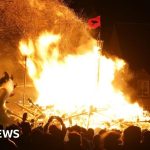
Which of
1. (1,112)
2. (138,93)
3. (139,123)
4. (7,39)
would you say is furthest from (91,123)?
(138,93)

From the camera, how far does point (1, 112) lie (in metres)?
12.9

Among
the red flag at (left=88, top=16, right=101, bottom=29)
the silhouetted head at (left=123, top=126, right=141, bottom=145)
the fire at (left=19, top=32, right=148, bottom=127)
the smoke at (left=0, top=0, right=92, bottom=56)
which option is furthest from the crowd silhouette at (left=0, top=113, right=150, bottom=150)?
the smoke at (left=0, top=0, right=92, bottom=56)

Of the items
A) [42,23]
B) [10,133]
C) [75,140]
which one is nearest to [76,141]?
[75,140]

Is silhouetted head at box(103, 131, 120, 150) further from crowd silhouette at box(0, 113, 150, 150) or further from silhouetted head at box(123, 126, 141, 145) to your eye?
silhouetted head at box(123, 126, 141, 145)

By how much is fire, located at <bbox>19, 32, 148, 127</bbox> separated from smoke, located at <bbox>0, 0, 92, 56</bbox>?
0.47 meters

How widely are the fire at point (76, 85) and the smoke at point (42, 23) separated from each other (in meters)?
0.47

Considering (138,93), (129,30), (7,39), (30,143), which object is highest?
(129,30)

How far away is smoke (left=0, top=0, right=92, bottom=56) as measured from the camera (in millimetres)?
19125

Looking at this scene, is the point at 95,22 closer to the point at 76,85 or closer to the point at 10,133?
the point at 76,85

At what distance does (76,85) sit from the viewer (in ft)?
56.3

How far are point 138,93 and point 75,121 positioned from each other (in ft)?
43.0

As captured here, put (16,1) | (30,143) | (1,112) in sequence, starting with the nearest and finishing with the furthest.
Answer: (30,143), (1,112), (16,1)

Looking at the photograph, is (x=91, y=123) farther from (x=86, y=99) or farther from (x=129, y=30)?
(x=129, y=30)

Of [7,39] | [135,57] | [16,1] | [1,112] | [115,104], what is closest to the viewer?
[1,112]
